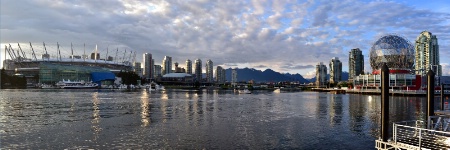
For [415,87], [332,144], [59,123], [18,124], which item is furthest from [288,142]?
[415,87]

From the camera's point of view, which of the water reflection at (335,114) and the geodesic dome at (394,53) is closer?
the water reflection at (335,114)

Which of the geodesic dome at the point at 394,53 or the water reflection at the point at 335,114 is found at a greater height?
the geodesic dome at the point at 394,53

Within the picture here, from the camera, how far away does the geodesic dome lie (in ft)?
551

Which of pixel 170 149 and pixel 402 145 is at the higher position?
pixel 402 145

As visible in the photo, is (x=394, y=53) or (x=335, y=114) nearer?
(x=335, y=114)

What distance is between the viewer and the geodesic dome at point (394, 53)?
168000 millimetres

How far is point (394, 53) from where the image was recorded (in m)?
168

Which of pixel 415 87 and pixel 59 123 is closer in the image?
pixel 59 123

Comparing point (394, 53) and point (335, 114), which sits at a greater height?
point (394, 53)

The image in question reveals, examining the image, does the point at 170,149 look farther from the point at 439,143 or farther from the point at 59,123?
the point at 59,123

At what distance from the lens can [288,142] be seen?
29.2m

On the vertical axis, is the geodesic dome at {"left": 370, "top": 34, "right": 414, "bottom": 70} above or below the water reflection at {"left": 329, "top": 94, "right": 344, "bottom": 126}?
above

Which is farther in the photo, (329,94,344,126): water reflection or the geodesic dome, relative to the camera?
the geodesic dome

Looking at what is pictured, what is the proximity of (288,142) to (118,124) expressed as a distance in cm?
2250
